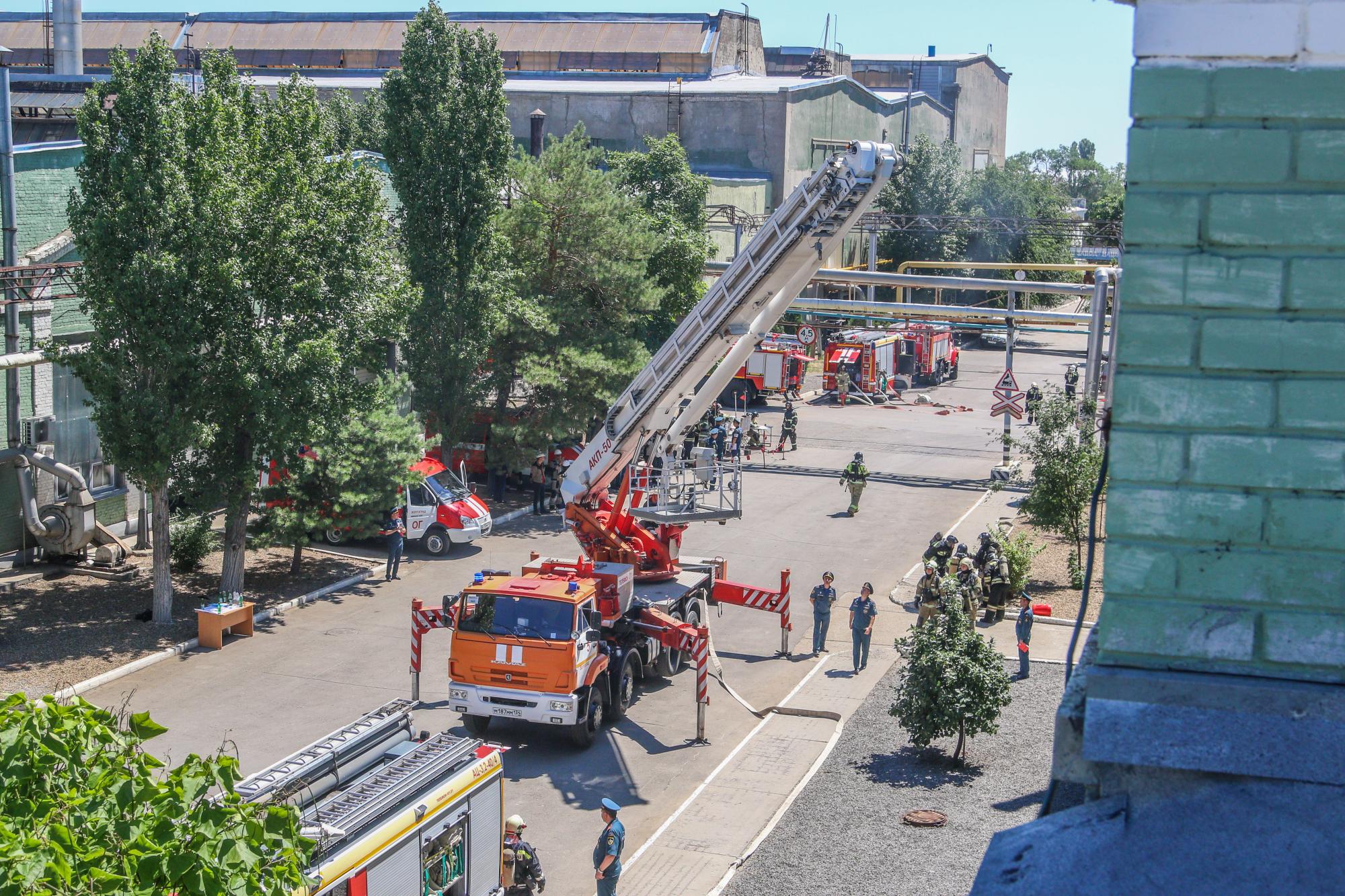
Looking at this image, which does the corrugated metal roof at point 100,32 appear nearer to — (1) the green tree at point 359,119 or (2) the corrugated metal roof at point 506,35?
(2) the corrugated metal roof at point 506,35

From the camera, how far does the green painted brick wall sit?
12.5 ft

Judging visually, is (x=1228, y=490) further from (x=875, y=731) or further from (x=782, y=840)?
(x=875, y=731)

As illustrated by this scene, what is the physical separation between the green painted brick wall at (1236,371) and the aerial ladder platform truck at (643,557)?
42.0 feet

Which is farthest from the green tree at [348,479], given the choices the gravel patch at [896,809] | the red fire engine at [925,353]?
the red fire engine at [925,353]

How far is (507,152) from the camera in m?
28.4

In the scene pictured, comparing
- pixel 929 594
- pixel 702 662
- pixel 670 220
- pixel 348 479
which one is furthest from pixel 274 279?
pixel 670 220

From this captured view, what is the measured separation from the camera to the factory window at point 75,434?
81.1ft

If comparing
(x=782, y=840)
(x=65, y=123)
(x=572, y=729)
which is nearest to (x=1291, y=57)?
(x=782, y=840)

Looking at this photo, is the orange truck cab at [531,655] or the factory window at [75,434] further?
the factory window at [75,434]

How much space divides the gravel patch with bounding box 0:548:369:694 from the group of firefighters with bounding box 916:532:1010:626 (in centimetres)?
1053

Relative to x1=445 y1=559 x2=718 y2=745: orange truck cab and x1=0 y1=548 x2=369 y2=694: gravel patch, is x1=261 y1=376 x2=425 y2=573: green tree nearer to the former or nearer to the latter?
x1=0 y1=548 x2=369 y2=694: gravel patch

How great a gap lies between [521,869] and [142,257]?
36.4ft

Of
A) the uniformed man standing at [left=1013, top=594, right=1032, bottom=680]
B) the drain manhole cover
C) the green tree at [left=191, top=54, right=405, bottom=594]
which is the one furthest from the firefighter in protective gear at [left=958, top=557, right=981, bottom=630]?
the green tree at [left=191, top=54, right=405, bottom=594]

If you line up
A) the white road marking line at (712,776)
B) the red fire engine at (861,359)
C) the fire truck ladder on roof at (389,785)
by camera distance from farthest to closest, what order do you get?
the red fire engine at (861,359), the white road marking line at (712,776), the fire truck ladder on roof at (389,785)
